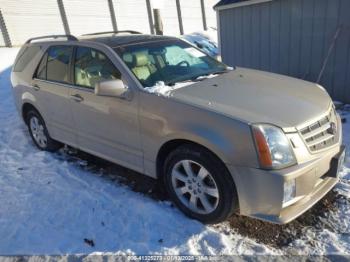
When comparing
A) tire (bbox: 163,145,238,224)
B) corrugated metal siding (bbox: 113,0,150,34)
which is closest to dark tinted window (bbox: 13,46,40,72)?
tire (bbox: 163,145,238,224)

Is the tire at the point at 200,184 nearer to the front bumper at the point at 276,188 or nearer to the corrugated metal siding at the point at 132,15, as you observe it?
the front bumper at the point at 276,188

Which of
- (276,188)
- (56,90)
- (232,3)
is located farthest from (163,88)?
(232,3)

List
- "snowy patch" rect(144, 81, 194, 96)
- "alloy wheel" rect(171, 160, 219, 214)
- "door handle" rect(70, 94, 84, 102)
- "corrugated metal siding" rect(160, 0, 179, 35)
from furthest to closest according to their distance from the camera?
"corrugated metal siding" rect(160, 0, 179, 35)
"door handle" rect(70, 94, 84, 102)
"snowy patch" rect(144, 81, 194, 96)
"alloy wheel" rect(171, 160, 219, 214)

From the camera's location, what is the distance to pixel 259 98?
3072mm

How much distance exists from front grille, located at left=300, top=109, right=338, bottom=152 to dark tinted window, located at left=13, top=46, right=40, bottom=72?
12.3 feet

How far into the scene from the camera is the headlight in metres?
2.56

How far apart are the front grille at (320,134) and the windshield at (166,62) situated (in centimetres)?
131

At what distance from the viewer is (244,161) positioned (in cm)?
263

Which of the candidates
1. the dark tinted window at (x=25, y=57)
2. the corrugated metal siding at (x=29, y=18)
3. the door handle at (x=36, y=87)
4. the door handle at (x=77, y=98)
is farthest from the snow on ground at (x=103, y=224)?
the corrugated metal siding at (x=29, y=18)

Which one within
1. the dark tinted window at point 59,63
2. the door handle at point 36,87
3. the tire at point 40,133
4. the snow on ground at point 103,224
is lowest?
the snow on ground at point 103,224


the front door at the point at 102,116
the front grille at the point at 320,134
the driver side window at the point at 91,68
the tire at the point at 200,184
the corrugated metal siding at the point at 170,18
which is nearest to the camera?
the front grille at the point at 320,134

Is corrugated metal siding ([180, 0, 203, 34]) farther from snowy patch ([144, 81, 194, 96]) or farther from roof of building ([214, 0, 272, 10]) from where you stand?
snowy patch ([144, 81, 194, 96])

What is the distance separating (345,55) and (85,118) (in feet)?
15.4

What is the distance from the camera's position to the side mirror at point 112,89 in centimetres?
325
